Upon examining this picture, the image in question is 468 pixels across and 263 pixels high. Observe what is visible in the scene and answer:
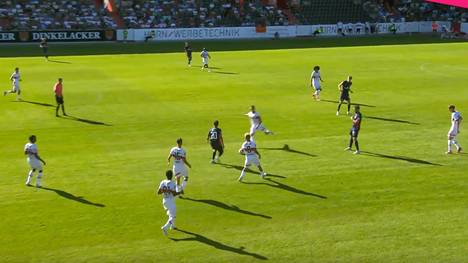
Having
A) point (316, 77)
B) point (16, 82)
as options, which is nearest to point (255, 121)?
point (316, 77)

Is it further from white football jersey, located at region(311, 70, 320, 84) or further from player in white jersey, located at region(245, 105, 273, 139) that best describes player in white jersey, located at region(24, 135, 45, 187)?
white football jersey, located at region(311, 70, 320, 84)

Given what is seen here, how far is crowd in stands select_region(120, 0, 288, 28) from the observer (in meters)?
72.2

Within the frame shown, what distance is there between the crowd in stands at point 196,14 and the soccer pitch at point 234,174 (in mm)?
30431

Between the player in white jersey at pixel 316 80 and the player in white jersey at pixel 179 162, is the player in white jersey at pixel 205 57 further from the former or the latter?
the player in white jersey at pixel 179 162

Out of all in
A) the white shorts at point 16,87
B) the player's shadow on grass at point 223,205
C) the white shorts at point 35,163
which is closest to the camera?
the player's shadow on grass at point 223,205

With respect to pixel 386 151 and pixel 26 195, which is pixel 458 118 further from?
pixel 26 195

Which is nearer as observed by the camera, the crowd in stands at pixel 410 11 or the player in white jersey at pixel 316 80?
the player in white jersey at pixel 316 80

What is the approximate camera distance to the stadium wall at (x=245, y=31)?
226 feet

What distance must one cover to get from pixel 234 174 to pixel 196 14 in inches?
2148

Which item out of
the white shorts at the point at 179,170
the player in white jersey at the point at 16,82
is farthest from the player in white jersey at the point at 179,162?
the player in white jersey at the point at 16,82

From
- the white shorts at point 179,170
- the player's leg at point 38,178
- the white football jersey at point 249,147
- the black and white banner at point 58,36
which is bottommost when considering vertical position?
the player's leg at point 38,178

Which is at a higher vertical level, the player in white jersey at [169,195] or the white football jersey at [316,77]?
the white football jersey at [316,77]

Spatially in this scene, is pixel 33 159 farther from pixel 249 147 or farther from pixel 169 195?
pixel 249 147

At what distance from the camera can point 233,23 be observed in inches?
2916
